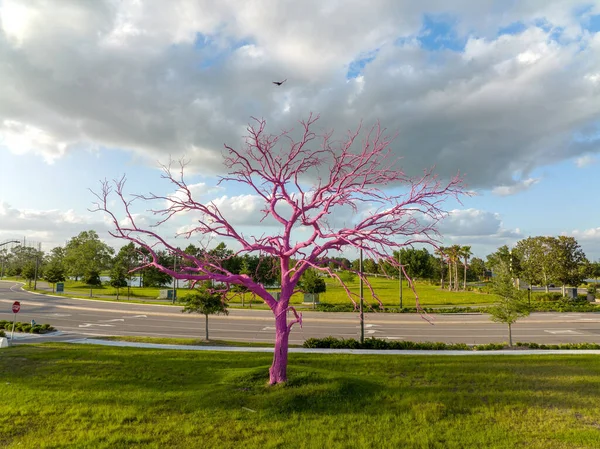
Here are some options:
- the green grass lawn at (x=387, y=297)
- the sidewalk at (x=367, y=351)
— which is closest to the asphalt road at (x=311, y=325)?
the sidewalk at (x=367, y=351)

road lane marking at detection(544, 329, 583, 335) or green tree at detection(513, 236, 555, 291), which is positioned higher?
green tree at detection(513, 236, 555, 291)

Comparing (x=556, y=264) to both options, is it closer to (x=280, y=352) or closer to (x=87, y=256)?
(x=280, y=352)

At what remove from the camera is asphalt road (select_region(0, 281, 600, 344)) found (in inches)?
1029

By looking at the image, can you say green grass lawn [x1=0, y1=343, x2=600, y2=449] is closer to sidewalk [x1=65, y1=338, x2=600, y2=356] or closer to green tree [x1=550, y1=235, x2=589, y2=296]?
sidewalk [x1=65, y1=338, x2=600, y2=356]

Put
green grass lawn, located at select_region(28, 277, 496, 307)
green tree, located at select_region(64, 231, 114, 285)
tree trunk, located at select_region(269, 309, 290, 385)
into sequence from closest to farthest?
tree trunk, located at select_region(269, 309, 290, 385)
green grass lawn, located at select_region(28, 277, 496, 307)
green tree, located at select_region(64, 231, 114, 285)

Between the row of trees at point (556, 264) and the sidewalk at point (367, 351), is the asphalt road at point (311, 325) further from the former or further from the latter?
the row of trees at point (556, 264)

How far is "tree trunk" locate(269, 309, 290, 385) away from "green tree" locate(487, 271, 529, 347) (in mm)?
15345

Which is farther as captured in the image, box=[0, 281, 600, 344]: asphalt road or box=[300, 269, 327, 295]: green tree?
box=[300, 269, 327, 295]: green tree

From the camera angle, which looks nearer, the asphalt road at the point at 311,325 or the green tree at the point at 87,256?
the asphalt road at the point at 311,325

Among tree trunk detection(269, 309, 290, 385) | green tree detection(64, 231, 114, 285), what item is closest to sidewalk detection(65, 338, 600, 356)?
tree trunk detection(269, 309, 290, 385)

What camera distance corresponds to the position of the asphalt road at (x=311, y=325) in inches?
1029

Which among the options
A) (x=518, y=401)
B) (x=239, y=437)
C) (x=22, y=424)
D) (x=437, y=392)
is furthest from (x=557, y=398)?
(x=22, y=424)

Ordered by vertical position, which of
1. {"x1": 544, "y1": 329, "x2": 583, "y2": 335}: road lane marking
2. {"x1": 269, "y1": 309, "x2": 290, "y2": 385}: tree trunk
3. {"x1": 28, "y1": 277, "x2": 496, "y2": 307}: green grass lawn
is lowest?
{"x1": 544, "y1": 329, "x2": 583, "y2": 335}: road lane marking

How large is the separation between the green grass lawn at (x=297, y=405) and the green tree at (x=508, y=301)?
243 inches
